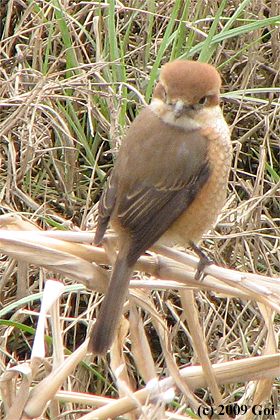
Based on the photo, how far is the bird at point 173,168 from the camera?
9.03 feet

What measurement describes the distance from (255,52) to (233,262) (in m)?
1.27

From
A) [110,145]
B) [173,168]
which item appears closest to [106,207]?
[173,168]

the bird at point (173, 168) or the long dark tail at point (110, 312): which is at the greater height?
the bird at point (173, 168)

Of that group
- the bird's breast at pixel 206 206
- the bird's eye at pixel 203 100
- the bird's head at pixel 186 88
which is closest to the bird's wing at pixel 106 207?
the bird's breast at pixel 206 206

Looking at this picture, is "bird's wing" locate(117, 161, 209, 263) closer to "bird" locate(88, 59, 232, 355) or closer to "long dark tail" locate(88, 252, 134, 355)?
"bird" locate(88, 59, 232, 355)

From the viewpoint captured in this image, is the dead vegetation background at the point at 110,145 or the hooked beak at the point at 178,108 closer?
the hooked beak at the point at 178,108

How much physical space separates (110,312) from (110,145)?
1.41m

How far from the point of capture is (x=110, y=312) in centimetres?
232

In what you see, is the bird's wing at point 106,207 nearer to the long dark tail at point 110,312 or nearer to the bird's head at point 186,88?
the long dark tail at point 110,312

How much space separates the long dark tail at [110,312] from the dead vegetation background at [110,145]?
1.60 feet

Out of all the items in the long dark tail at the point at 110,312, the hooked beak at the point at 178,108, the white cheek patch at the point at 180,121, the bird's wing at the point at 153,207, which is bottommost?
the long dark tail at the point at 110,312

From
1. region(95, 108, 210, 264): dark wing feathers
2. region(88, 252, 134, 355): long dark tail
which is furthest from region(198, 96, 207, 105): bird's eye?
region(88, 252, 134, 355): long dark tail

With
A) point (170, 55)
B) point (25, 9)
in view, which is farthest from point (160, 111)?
point (25, 9)

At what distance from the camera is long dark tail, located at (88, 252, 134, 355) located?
89.6 inches
